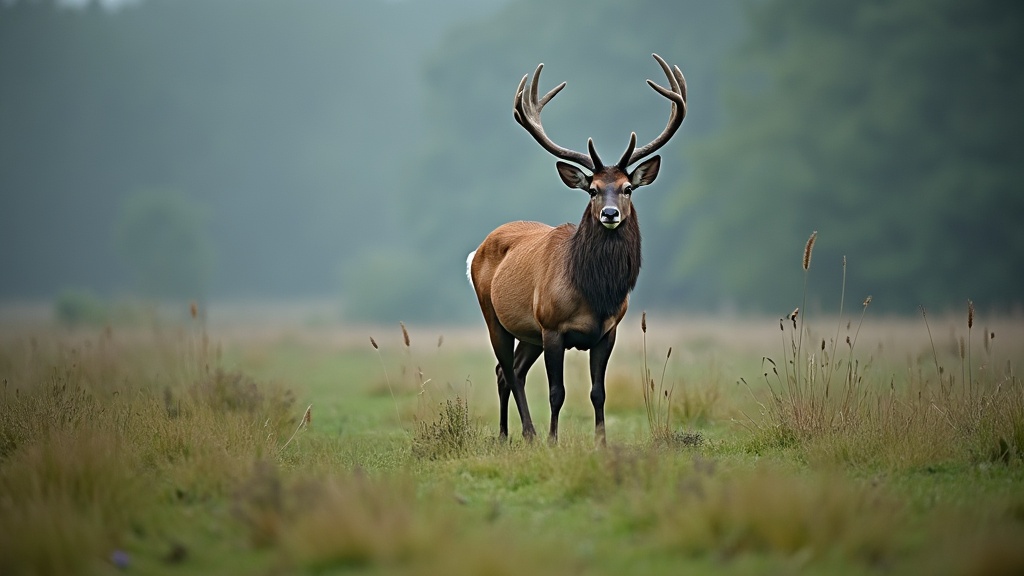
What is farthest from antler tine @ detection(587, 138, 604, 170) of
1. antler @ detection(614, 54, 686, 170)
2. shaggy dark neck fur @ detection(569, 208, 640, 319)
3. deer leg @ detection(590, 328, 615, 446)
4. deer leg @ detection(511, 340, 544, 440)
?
deer leg @ detection(511, 340, 544, 440)

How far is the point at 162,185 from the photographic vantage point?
84312 mm

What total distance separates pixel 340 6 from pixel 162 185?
126 ft

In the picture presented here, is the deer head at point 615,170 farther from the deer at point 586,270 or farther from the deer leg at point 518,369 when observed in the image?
the deer leg at point 518,369

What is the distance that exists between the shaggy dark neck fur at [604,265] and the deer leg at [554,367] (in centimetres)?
44

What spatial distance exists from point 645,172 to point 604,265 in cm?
95

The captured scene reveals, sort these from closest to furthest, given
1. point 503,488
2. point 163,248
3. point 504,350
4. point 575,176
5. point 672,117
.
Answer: point 503,488
point 575,176
point 672,117
point 504,350
point 163,248

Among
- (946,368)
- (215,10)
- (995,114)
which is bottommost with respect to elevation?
(946,368)

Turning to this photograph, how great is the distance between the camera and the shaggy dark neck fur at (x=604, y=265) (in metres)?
9.08

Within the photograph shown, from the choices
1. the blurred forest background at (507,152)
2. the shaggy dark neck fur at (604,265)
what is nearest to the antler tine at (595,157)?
the shaggy dark neck fur at (604,265)

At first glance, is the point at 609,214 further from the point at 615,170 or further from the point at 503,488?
the point at 503,488

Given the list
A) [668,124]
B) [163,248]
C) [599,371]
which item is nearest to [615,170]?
[668,124]

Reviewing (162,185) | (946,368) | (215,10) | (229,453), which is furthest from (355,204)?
(229,453)

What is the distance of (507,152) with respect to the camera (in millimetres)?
49562

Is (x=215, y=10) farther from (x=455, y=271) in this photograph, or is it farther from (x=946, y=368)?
(x=946, y=368)
